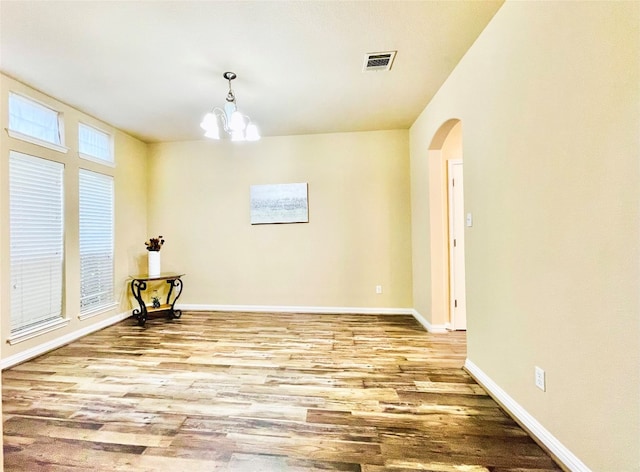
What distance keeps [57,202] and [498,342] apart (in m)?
4.48

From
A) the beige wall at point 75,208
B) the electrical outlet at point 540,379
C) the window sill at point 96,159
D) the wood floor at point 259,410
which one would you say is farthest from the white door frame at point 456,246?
the window sill at point 96,159

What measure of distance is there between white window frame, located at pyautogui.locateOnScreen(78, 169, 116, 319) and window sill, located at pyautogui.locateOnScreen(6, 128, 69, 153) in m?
0.34

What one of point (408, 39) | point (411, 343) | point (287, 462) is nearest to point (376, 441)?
point (287, 462)

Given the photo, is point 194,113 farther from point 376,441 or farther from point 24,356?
point 376,441

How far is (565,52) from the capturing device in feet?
4.48

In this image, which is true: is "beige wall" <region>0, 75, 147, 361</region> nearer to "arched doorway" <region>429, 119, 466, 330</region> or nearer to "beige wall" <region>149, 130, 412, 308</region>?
"beige wall" <region>149, 130, 412, 308</region>

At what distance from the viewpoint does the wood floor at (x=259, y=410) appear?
150 centimetres

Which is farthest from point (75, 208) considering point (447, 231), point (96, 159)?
point (447, 231)

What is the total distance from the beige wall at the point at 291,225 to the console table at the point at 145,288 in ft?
0.70

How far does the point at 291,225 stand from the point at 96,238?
2557mm

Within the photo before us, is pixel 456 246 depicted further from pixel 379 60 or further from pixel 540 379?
pixel 379 60

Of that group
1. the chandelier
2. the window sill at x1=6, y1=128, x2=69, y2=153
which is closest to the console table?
the window sill at x1=6, y1=128, x2=69, y2=153

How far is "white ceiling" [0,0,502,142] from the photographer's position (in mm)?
1867

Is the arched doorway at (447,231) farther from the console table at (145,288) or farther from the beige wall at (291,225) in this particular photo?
the console table at (145,288)
